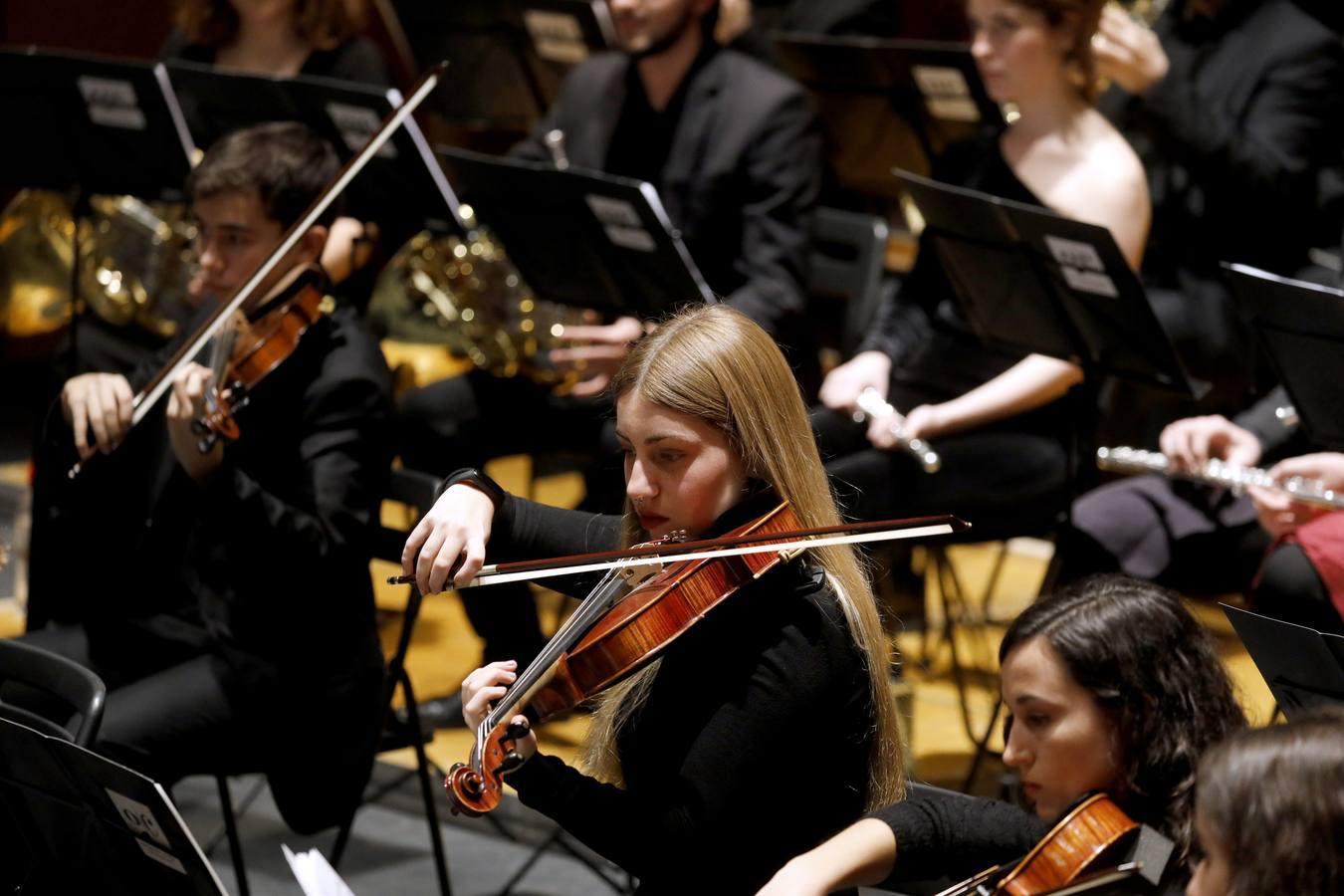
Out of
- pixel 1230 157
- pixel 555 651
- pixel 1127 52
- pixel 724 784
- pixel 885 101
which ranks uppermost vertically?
pixel 555 651

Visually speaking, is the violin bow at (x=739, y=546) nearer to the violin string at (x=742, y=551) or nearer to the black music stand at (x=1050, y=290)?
the violin string at (x=742, y=551)

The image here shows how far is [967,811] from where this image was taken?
1.69 m

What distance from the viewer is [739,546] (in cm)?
166

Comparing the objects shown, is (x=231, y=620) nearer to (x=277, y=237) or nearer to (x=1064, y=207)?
(x=277, y=237)

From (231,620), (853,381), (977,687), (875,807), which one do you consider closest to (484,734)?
(875,807)

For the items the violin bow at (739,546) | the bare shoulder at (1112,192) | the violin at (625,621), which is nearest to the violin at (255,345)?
the violin bow at (739,546)

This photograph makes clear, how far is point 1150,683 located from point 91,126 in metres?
2.65

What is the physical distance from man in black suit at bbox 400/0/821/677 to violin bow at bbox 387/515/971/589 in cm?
162

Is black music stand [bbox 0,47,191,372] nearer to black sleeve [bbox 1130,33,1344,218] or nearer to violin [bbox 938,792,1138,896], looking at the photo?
black sleeve [bbox 1130,33,1344,218]

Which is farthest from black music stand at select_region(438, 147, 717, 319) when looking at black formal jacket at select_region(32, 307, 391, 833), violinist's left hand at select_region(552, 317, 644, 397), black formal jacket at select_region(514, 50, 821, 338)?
black formal jacket at select_region(32, 307, 391, 833)

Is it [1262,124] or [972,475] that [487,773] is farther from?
[1262,124]

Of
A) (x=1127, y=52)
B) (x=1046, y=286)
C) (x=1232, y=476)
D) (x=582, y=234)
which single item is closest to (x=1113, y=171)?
(x=1127, y=52)

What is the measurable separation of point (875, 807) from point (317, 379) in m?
1.15

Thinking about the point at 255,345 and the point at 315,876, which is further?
the point at 255,345
